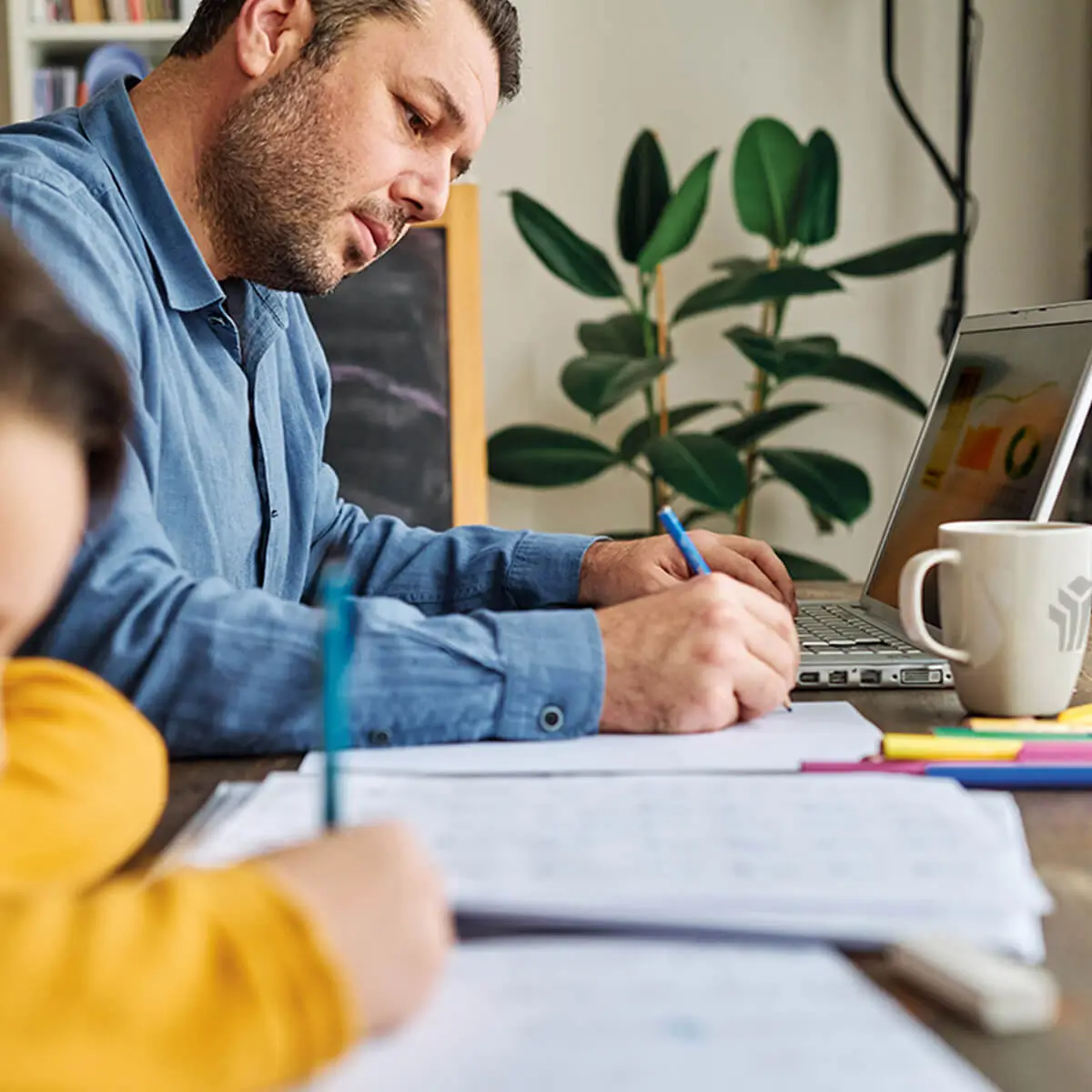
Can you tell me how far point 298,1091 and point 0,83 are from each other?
2.82m

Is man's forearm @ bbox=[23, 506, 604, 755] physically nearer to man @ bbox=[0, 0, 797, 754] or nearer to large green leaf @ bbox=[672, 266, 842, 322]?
man @ bbox=[0, 0, 797, 754]

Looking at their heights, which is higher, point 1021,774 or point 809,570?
point 1021,774

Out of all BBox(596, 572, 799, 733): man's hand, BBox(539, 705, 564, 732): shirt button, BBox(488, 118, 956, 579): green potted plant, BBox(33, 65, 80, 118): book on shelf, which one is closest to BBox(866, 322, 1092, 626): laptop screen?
BBox(596, 572, 799, 733): man's hand

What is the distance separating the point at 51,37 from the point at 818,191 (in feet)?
4.67

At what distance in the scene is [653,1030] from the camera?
15.9 inches

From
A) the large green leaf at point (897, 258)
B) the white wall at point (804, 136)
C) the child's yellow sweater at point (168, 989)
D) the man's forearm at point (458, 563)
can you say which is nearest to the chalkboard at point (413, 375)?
the white wall at point (804, 136)

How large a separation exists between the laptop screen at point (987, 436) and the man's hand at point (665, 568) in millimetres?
107

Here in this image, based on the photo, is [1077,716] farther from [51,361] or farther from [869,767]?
[51,361]

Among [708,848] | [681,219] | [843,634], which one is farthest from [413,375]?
[708,848]

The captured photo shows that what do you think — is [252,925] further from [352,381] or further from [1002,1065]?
[352,381]

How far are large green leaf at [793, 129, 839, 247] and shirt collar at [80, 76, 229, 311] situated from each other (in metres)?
1.69

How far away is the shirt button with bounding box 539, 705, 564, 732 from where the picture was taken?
80cm

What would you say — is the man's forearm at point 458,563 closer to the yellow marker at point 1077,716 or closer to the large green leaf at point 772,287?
the yellow marker at point 1077,716

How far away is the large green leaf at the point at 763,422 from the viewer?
258 cm
